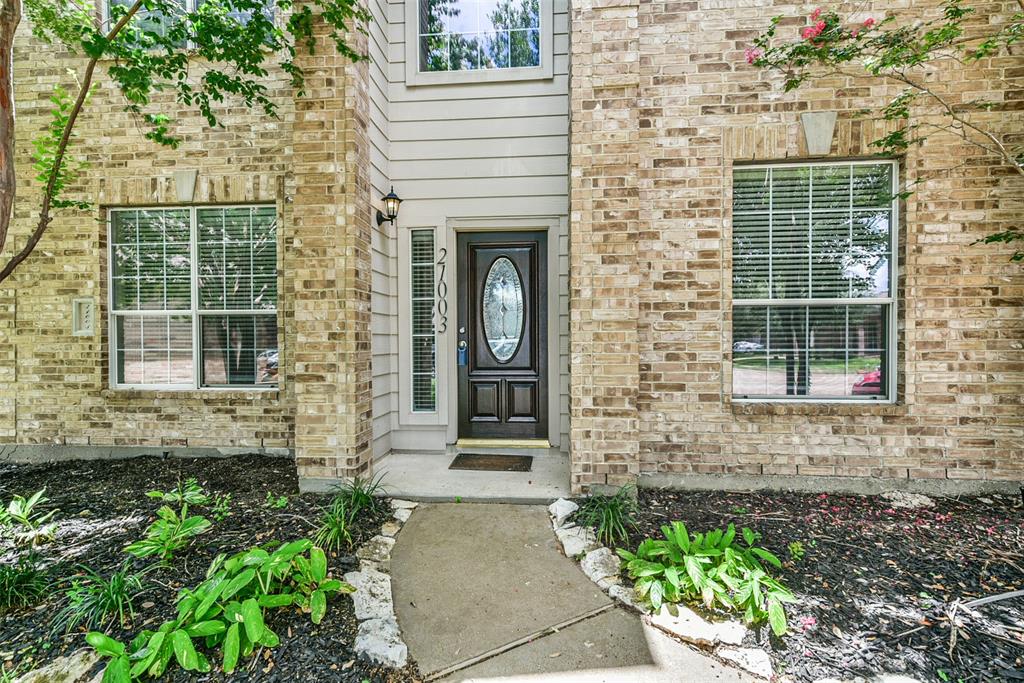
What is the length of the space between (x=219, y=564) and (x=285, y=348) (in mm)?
2132

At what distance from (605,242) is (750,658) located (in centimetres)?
231

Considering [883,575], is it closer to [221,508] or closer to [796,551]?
[796,551]

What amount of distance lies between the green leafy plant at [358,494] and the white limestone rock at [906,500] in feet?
11.5

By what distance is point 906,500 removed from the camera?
322 cm

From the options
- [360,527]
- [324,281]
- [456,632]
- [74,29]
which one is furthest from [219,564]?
[74,29]

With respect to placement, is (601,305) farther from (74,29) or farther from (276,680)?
(74,29)

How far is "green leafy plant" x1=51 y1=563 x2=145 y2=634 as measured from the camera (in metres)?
2.02

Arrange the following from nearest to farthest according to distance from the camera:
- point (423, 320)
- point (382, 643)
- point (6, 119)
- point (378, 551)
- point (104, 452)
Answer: point (382, 643) → point (6, 119) → point (378, 551) → point (104, 452) → point (423, 320)

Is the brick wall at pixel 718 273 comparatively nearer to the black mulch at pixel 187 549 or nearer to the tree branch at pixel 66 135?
the black mulch at pixel 187 549

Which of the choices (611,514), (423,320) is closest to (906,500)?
(611,514)

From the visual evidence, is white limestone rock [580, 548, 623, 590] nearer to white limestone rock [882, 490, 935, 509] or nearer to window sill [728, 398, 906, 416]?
window sill [728, 398, 906, 416]

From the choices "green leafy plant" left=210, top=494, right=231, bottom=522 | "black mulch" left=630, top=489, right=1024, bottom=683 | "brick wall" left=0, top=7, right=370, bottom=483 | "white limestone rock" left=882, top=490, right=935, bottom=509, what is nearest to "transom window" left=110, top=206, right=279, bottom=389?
"brick wall" left=0, top=7, right=370, bottom=483

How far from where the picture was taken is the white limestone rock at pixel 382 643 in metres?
1.85

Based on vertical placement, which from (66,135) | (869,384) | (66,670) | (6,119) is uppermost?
(66,135)
